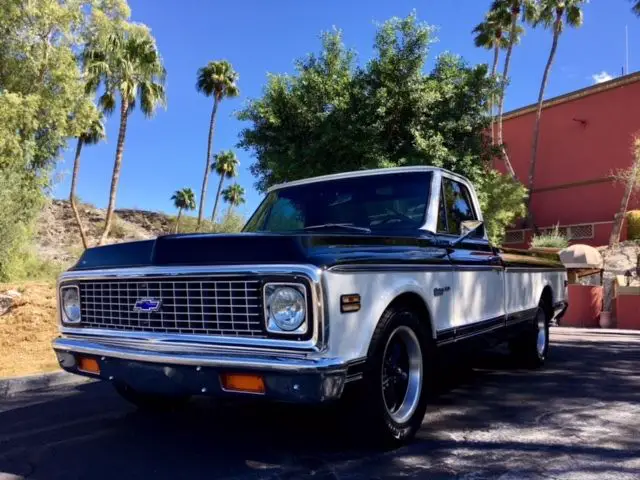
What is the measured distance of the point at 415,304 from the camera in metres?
3.83

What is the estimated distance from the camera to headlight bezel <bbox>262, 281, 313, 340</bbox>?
2.96 metres

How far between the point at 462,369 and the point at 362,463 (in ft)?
11.8

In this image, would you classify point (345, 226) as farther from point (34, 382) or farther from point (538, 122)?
point (538, 122)

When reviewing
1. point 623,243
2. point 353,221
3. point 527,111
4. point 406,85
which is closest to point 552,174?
point 527,111

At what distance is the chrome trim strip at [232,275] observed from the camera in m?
2.95

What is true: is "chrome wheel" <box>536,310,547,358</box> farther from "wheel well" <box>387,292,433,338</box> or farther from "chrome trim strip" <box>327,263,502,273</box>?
"wheel well" <box>387,292,433,338</box>

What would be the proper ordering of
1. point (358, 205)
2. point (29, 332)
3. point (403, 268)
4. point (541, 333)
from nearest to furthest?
point (403, 268) < point (358, 205) < point (541, 333) < point (29, 332)

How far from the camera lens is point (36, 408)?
538 cm

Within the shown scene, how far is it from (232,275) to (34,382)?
4.35 m

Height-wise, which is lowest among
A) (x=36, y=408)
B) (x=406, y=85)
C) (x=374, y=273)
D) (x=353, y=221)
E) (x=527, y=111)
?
(x=36, y=408)

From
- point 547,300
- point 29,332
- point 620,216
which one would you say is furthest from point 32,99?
point 620,216

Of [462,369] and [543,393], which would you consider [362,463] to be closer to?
[543,393]

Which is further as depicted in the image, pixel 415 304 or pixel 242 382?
pixel 415 304

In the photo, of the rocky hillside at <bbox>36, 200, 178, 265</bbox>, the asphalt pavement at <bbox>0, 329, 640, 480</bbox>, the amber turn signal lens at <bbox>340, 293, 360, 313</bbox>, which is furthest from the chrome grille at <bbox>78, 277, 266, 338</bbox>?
the rocky hillside at <bbox>36, 200, 178, 265</bbox>
